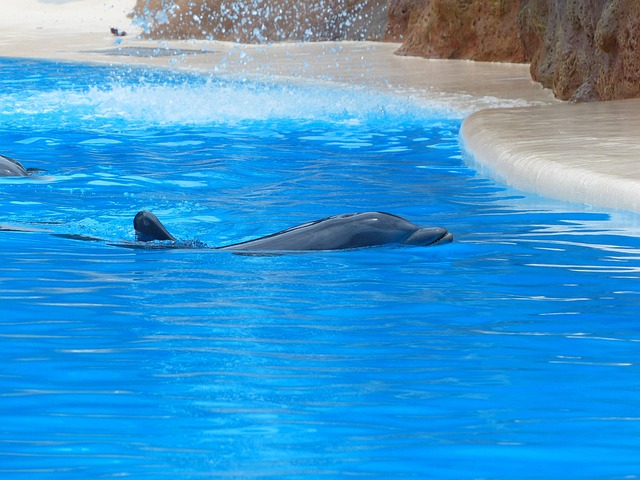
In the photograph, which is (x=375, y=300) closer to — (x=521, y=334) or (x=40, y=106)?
(x=521, y=334)

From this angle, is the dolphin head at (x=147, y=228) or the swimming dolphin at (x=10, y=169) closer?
the dolphin head at (x=147, y=228)

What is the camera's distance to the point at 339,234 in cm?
421

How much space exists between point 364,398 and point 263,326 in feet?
2.35

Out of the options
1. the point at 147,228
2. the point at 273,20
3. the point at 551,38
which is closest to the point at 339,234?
the point at 147,228

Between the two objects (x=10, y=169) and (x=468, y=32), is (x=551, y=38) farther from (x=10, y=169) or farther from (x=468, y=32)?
(x=10, y=169)

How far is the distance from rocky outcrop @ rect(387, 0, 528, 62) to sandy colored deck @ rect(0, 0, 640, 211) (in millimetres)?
528

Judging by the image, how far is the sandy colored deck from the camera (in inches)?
220

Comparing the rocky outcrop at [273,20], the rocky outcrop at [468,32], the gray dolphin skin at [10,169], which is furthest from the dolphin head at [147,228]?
the rocky outcrop at [273,20]

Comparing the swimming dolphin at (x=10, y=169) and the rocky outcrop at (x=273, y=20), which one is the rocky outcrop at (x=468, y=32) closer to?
A: the rocky outcrop at (x=273, y=20)

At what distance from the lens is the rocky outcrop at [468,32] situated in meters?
15.5

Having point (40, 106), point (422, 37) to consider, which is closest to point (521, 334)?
point (40, 106)

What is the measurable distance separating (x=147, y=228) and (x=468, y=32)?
12.6 m

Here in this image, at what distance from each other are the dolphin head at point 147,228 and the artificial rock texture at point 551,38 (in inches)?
232

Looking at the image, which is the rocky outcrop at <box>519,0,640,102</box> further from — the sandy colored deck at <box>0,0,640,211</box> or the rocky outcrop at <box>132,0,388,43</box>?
the rocky outcrop at <box>132,0,388,43</box>
